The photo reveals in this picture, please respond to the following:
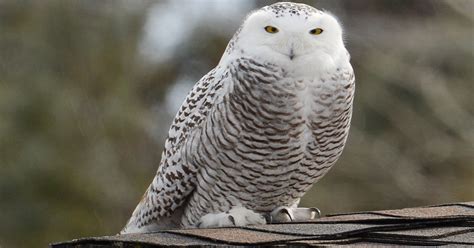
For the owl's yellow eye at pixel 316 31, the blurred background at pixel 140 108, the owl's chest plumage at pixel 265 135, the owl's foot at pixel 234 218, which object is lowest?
the owl's foot at pixel 234 218

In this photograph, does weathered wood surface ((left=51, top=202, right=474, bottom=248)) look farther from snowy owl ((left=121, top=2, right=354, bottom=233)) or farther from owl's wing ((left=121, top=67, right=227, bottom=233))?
owl's wing ((left=121, top=67, right=227, bottom=233))

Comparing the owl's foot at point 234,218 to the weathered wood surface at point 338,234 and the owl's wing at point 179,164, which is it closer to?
the owl's wing at point 179,164

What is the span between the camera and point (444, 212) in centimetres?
338

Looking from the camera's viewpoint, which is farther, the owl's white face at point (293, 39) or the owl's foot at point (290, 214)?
the owl's foot at point (290, 214)

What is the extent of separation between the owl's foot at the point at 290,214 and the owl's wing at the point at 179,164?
0.30 metres

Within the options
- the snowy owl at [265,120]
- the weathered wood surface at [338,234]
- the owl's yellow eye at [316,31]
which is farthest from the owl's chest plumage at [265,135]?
the weathered wood surface at [338,234]

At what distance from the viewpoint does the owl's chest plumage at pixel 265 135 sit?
3.57 metres

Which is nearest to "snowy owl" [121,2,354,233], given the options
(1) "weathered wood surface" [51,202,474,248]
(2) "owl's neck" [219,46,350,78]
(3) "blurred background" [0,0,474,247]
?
(2) "owl's neck" [219,46,350,78]

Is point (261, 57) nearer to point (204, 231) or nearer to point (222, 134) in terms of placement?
point (222, 134)

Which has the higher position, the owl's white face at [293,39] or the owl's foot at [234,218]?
the owl's white face at [293,39]

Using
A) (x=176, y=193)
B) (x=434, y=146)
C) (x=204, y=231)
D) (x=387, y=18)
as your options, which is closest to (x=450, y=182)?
(x=434, y=146)

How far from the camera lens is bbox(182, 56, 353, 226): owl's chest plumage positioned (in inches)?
141

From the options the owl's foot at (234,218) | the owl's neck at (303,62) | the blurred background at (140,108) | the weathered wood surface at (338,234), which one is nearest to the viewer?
the weathered wood surface at (338,234)

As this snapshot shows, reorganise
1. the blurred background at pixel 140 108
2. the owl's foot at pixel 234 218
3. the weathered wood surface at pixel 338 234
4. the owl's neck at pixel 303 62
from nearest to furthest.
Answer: the weathered wood surface at pixel 338 234 < the owl's neck at pixel 303 62 < the owl's foot at pixel 234 218 < the blurred background at pixel 140 108
